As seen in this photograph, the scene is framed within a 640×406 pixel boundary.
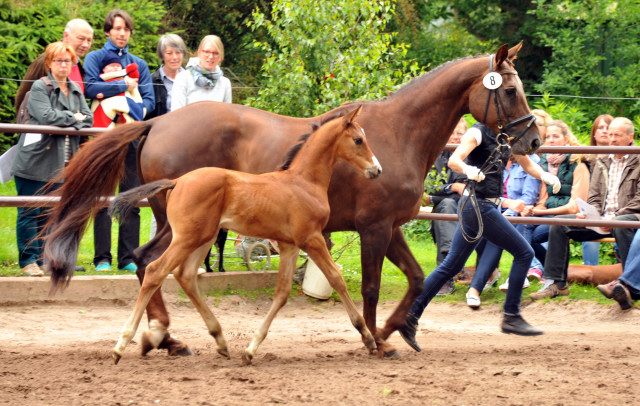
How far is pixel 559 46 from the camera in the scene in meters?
14.9

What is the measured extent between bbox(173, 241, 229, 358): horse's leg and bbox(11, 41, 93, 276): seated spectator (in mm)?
2331

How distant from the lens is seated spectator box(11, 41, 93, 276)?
720 cm

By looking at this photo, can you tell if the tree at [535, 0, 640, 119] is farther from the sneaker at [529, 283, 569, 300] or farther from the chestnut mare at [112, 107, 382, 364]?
the chestnut mare at [112, 107, 382, 364]

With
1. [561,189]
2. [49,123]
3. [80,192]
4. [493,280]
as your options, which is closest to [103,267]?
[49,123]

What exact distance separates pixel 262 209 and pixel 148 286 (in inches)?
33.5

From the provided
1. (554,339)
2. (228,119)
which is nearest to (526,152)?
(554,339)

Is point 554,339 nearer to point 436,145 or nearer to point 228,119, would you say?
point 436,145

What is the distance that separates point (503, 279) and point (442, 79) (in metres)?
3.18

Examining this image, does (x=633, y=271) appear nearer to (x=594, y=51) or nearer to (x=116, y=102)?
(x=116, y=102)

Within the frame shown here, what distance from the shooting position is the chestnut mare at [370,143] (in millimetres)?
5684

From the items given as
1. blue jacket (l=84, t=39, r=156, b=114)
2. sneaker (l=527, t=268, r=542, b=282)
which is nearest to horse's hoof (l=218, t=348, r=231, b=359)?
blue jacket (l=84, t=39, r=156, b=114)

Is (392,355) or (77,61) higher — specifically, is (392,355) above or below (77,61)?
below

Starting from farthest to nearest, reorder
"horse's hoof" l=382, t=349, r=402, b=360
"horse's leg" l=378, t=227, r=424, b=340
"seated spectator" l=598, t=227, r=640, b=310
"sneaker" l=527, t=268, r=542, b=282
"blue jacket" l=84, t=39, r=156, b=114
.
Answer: "sneaker" l=527, t=268, r=542, b=282 < "blue jacket" l=84, t=39, r=156, b=114 < "seated spectator" l=598, t=227, r=640, b=310 < "horse's leg" l=378, t=227, r=424, b=340 < "horse's hoof" l=382, t=349, r=402, b=360

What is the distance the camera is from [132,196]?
5.09m
